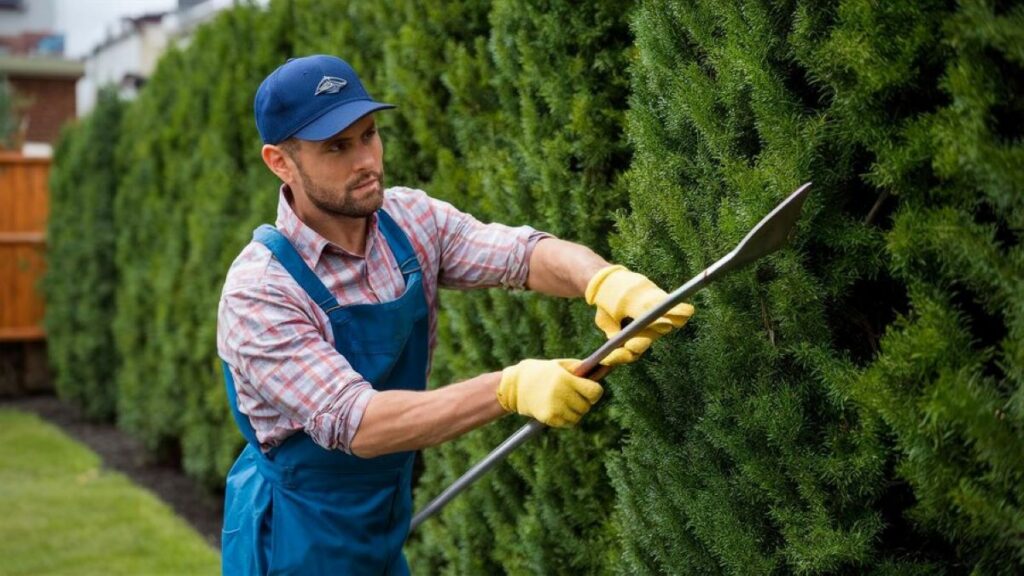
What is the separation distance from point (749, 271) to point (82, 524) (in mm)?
5398

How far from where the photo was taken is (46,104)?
24.3m

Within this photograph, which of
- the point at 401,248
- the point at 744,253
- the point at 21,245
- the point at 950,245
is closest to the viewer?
the point at 950,245

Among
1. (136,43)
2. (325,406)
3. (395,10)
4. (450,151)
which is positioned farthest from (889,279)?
(136,43)

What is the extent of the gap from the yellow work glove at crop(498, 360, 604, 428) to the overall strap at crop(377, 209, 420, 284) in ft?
2.39

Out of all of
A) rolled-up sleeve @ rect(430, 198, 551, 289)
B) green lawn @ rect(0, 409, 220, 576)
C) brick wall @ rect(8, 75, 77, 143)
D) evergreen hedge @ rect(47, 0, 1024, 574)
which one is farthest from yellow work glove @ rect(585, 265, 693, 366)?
brick wall @ rect(8, 75, 77, 143)

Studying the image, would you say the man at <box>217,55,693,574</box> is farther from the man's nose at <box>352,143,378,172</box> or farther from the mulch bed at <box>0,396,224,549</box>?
the mulch bed at <box>0,396,224,549</box>

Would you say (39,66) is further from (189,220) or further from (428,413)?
(428,413)

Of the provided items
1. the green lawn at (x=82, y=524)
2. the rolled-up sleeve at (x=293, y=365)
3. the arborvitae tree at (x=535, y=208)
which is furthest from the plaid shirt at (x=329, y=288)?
the green lawn at (x=82, y=524)

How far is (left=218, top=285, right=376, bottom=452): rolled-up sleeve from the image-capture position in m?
2.65

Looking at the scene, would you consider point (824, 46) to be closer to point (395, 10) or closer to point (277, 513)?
point (277, 513)

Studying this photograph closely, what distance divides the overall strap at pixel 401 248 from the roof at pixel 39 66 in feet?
72.4

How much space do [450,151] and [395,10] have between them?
34.2 inches

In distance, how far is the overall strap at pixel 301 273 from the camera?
2859mm

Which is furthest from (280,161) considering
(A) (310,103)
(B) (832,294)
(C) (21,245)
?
(C) (21,245)
